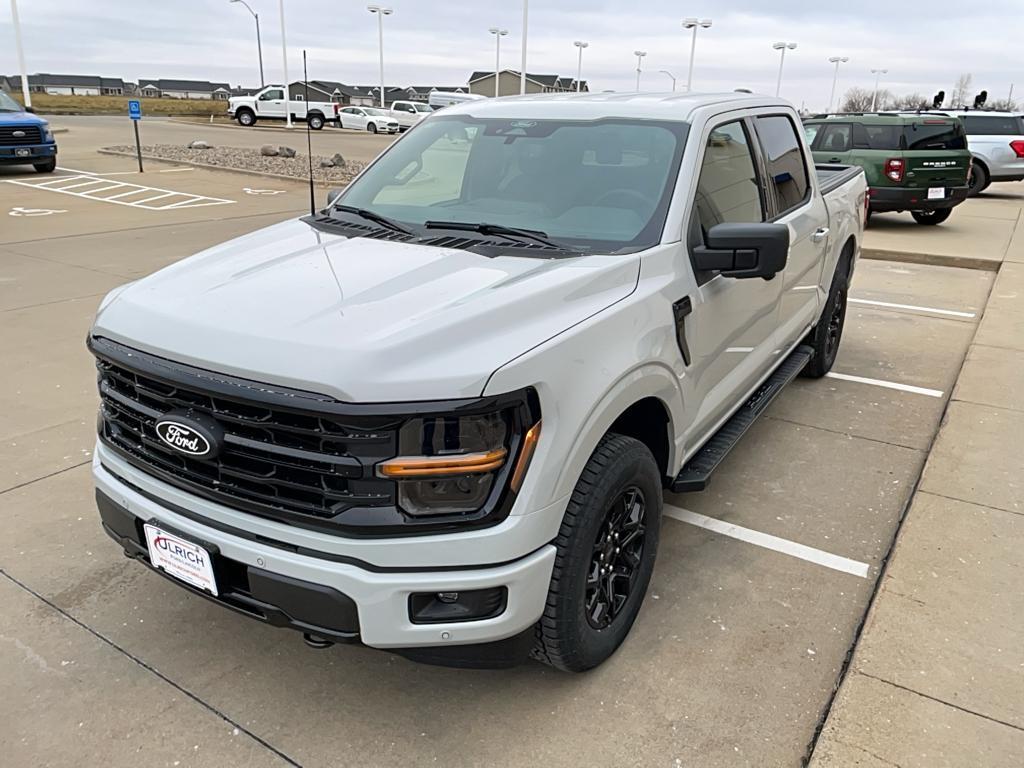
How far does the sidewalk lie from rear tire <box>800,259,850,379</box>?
101 centimetres

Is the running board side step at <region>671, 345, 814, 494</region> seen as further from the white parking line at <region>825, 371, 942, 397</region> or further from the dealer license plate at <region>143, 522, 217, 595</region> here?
the dealer license plate at <region>143, 522, 217, 595</region>

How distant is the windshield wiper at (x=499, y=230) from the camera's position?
310cm

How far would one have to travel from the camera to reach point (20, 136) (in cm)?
1697

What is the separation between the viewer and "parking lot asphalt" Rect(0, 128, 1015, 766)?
2.50 meters

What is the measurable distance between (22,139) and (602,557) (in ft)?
61.2

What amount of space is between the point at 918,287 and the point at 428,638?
882cm

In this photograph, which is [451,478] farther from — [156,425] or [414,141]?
[414,141]

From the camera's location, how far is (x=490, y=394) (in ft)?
6.93

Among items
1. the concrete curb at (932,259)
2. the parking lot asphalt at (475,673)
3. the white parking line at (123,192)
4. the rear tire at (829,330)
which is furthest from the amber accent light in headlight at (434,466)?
the white parking line at (123,192)

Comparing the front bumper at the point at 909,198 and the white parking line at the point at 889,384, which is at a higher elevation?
the front bumper at the point at 909,198

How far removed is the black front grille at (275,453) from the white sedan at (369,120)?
135 ft

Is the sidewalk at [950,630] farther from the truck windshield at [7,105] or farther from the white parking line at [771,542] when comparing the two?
the truck windshield at [7,105]

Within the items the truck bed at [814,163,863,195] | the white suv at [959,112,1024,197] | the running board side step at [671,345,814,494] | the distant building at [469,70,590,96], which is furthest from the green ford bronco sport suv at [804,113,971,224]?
the distant building at [469,70,590,96]

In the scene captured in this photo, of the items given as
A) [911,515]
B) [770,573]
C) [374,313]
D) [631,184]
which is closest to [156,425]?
[374,313]
